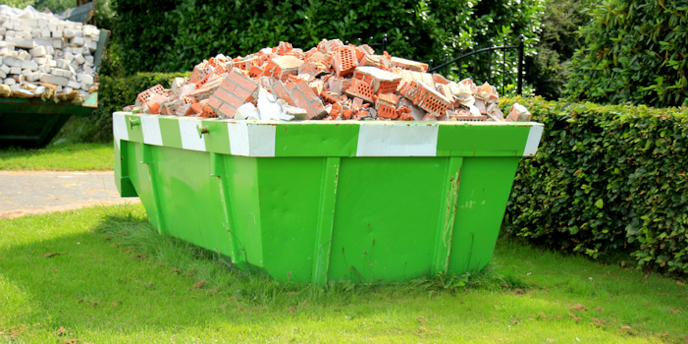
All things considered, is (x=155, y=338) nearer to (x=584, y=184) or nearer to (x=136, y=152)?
(x=136, y=152)

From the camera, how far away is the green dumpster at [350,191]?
3.08 metres

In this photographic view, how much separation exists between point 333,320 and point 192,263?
3.99 ft

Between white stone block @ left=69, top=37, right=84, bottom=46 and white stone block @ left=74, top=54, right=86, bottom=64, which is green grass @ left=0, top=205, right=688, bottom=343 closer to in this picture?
white stone block @ left=74, top=54, right=86, bottom=64

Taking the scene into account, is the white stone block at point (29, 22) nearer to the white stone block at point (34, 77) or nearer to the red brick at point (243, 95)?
the white stone block at point (34, 77)

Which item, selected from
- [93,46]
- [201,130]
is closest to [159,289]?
[201,130]

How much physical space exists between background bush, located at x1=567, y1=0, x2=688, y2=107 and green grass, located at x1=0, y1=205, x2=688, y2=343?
5.01 ft

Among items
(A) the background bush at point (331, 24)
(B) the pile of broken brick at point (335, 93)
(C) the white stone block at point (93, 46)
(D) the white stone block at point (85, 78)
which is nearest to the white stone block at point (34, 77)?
(D) the white stone block at point (85, 78)

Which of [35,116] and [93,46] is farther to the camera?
[93,46]

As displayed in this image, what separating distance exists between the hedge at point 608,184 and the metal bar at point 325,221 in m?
2.19

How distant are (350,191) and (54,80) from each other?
7.50 metres

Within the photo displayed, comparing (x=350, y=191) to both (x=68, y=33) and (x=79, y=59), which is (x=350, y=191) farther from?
(x=68, y=33)

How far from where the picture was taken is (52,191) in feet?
22.1

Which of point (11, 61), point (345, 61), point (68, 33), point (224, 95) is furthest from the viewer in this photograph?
point (68, 33)

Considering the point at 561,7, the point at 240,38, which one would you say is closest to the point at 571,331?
the point at 240,38
